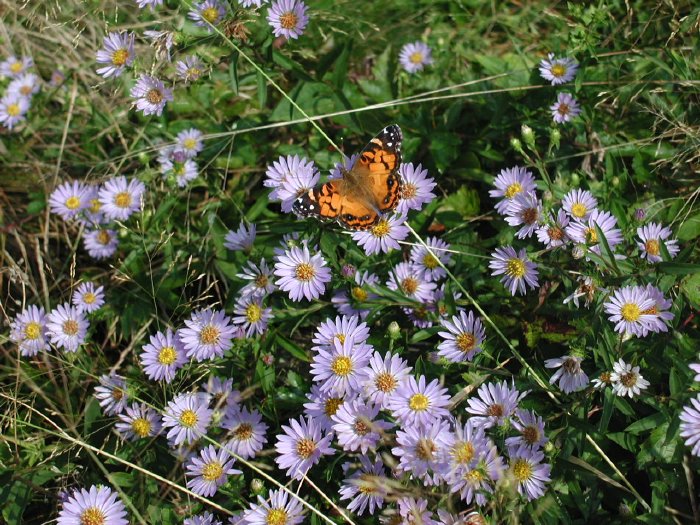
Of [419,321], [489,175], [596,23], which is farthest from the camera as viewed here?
[489,175]

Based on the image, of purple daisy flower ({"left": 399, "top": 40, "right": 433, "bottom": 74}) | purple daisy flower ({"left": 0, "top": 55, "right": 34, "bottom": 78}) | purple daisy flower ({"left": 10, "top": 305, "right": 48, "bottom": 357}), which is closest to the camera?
purple daisy flower ({"left": 10, "top": 305, "right": 48, "bottom": 357})

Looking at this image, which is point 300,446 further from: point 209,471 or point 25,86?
point 25,86

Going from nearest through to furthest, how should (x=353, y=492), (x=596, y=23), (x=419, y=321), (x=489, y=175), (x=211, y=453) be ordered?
1. (x=353, y=492)
2. (x=211, y=453)
3. (x=419, y=321)
4. (x=596, y=23)
5. (x=489, y=175)

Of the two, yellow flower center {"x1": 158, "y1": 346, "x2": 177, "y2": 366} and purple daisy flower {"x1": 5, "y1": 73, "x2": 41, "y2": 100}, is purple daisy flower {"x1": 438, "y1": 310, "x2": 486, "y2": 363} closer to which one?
yellow flower center {"x1": 158, "y1": 346, "x2": 177, "y2": 366}

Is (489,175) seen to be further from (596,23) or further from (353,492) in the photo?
(353,492)

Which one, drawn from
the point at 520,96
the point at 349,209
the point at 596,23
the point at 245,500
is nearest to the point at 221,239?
the point at 349,209

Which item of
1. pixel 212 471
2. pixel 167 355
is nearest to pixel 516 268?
pixel 212 471

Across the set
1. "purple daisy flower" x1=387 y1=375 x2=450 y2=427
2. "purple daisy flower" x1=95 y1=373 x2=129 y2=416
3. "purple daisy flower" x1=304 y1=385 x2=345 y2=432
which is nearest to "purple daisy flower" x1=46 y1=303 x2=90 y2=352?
"purple daisy flower" x1=95 y1=373 x2=129 y2=416
